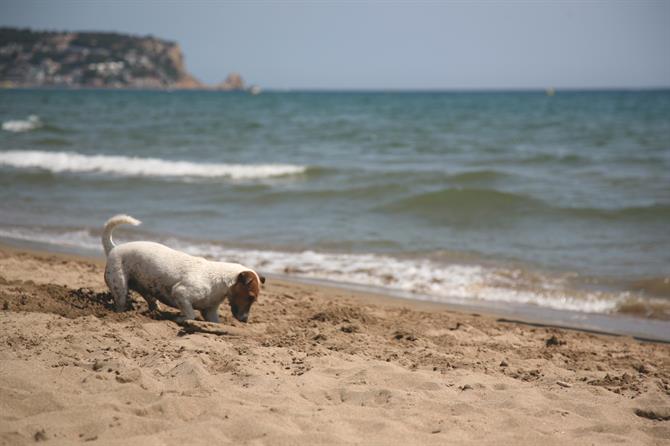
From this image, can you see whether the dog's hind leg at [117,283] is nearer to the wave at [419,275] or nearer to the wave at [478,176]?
the wave at [419,275]

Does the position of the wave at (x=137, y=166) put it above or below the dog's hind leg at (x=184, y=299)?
above

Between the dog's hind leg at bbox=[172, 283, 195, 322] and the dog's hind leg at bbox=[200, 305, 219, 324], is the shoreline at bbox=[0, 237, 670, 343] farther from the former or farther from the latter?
the dog's hind leg at bbox=[172, 283, 195, 322]

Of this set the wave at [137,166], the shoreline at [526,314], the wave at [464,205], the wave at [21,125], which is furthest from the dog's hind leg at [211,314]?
the wave at [21,125]

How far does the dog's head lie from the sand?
14cm

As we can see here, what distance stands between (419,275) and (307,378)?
5.01m

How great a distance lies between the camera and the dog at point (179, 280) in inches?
237

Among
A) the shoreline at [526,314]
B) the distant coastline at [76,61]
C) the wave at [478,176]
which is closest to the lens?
the shoreline at [526,314]

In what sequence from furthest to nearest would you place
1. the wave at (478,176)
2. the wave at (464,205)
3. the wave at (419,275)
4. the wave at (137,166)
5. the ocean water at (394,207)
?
the wave at (137,166)
the wave at (478,176)
the wave at (464,205)
the ocean water at (394,207)
the wave at (419,275)

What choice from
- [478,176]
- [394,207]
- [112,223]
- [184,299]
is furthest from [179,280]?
[478,176]

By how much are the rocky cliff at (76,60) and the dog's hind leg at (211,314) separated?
139136 mm

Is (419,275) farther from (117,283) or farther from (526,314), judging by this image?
(117,283)

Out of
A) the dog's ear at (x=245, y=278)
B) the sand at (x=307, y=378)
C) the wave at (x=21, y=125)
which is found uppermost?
the wave at (x=21, y=125)

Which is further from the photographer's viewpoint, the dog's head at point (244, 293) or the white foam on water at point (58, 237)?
the white foam on water at point (58, 237)

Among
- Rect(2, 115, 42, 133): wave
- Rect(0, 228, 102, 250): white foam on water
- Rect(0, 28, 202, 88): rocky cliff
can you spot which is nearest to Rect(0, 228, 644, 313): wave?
Rect(0, 228, 102, 250): white foam on water
